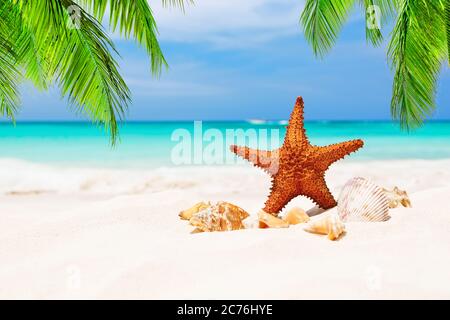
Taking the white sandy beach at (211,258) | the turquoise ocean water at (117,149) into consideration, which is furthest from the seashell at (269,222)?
the turquoise ocean water at (117,149)

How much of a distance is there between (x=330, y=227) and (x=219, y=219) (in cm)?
83

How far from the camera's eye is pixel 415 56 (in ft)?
17.4

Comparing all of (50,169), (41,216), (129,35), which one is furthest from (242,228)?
(50,169)

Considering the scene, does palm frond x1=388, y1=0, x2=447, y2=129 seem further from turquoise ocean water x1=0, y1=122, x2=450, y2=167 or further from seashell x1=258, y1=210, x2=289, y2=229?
turquoise ocean water x1=0, y1=122, x2=450, y2=167

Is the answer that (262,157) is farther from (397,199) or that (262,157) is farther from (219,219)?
(397,199)

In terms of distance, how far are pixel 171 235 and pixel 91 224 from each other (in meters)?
0.90

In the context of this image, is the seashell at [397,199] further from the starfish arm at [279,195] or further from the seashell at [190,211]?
the seashell at [190,211]

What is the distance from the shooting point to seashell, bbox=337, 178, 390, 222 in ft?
12.5

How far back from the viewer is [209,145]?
18391mm

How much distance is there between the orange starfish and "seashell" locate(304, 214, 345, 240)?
77cm

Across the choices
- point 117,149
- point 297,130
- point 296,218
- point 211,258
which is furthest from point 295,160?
point 117,149

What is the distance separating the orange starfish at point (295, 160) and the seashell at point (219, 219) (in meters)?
0.56
